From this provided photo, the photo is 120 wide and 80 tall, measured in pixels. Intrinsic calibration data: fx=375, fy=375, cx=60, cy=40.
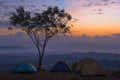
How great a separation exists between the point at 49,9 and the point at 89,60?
38.7ft

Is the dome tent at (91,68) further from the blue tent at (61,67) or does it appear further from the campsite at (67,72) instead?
the blue tent at (61,67)

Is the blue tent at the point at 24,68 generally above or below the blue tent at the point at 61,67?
above

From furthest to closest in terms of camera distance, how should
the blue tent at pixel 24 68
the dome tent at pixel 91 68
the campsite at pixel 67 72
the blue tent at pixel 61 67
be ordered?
the blue tent at pixel 61 67
the blue tent at pixel 24 68
the dome tent at pixel 91 68
the campsite at pixel 67 72

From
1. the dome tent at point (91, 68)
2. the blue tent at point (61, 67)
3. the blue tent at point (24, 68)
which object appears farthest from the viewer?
the blue tent at point (61, 67)

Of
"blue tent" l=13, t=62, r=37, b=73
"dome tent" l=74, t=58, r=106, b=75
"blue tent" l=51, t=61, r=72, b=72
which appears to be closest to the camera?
"dome tent" l=74, t=58, r=106, b=75

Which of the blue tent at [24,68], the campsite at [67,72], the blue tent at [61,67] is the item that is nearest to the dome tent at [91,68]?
the campsite at [67,72]

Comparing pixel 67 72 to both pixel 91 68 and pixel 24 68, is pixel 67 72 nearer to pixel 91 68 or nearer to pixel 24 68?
pixel 91 68

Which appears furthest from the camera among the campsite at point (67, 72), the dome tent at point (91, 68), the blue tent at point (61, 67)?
the blue tent at point (61, 67)

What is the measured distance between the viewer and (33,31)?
5444cm

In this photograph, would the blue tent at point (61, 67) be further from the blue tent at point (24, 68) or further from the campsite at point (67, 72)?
the blue tent at point (24, 68)

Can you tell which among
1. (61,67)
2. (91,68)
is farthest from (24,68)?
(91,68)

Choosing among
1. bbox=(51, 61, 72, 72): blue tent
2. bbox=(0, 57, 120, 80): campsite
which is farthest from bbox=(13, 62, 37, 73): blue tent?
bbox=(51, 61, 72, 72): blue tent

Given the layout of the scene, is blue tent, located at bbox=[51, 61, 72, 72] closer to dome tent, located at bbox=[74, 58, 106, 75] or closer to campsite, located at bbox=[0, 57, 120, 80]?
campsite, located at bbox=[0, 57, 120, 80]

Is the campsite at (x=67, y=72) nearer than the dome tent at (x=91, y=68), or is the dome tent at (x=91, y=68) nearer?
the campsite at (x=67, y=72)
